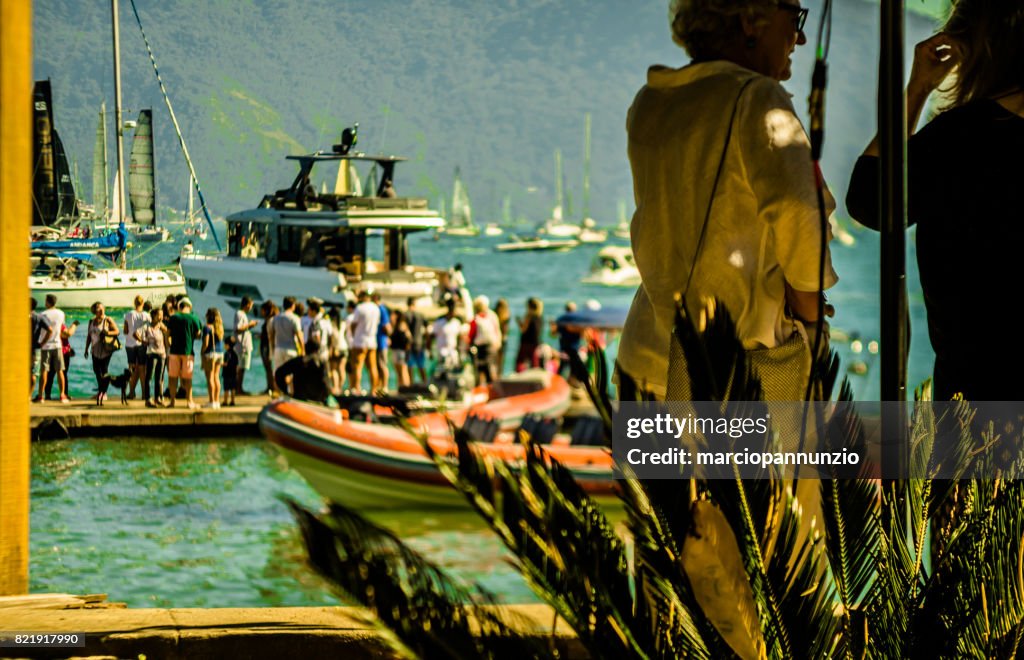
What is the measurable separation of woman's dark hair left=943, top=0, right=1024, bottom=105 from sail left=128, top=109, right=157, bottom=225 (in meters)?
5.03

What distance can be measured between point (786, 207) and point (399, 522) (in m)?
8.34

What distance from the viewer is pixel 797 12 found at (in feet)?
5.46

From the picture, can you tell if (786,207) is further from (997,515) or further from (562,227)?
(562,227)

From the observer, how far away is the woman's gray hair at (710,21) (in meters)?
1.66

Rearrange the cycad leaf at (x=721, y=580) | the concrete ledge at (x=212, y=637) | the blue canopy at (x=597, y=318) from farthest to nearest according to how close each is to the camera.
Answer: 1. the blue canopy at (x=597, y=318)
2. the concrete ledge at (x=212, y=637)
3. the cycad leaf at (x=721, y=580)

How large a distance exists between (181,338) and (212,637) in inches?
186

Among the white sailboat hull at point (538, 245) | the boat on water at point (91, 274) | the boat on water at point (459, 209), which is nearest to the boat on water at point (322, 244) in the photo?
the boat on water at point (91, 274)

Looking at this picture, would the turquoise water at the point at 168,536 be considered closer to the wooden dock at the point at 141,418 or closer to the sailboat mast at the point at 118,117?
the wooden dock at the point at 141,418

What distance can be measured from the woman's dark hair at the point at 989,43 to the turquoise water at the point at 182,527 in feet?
20.3

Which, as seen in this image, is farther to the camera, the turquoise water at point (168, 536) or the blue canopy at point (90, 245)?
the turquoise water at point (168, 536)

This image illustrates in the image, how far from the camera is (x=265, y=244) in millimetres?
8258

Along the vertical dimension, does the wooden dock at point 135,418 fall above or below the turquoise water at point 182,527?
above

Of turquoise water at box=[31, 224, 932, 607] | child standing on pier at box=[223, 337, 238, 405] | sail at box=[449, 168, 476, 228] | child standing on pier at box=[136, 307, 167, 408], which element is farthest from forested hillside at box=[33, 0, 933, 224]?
sail at box=[449, 168, 476, 228]

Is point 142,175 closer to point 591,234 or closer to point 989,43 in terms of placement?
point 989,43
